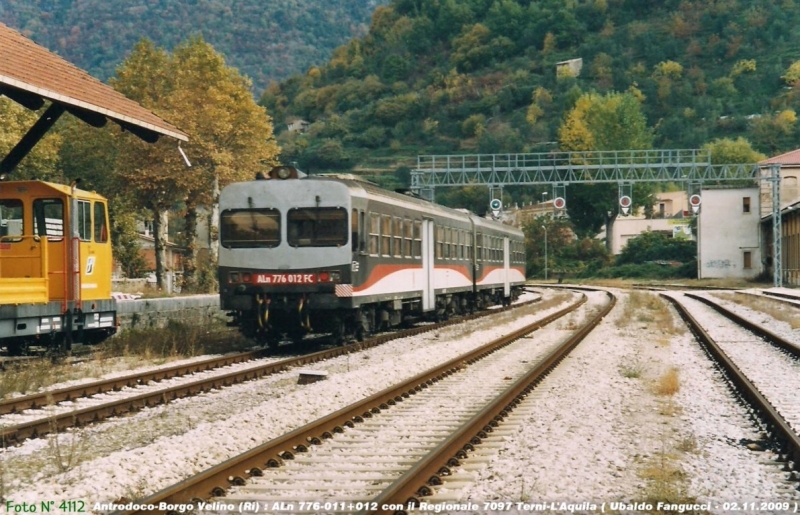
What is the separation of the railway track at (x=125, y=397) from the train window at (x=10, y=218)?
155 inches

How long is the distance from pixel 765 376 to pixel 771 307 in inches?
831

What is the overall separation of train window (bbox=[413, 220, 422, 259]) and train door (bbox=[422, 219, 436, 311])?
25 centimetres

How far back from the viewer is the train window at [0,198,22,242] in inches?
687

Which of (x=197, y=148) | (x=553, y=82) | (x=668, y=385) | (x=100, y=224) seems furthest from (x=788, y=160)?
(x=553, y=82)

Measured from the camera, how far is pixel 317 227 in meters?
19.3

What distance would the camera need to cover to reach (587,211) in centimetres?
9800

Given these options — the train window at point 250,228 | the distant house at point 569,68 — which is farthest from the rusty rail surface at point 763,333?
the distant house at point 569,68

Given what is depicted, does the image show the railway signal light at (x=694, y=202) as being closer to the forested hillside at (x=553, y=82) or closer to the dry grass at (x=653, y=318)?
the dry grass at (x=653, y=318)

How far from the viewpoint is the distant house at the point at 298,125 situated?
17900 centimetres

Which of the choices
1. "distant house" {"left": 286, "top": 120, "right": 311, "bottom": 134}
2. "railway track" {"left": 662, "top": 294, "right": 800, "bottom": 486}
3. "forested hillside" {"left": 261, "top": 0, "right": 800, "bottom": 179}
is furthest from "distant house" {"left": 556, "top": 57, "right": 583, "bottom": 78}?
"railway track" {"left": 662, "top": 294, "right": 800, "bottom": 486}

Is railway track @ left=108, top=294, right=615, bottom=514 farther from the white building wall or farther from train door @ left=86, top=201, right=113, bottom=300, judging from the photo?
the white building wall

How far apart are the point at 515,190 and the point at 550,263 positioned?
46.3 metres

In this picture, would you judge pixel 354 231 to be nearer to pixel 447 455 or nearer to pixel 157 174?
pixel 447 455

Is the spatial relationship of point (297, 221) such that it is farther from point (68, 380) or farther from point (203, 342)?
point (68, 380)
